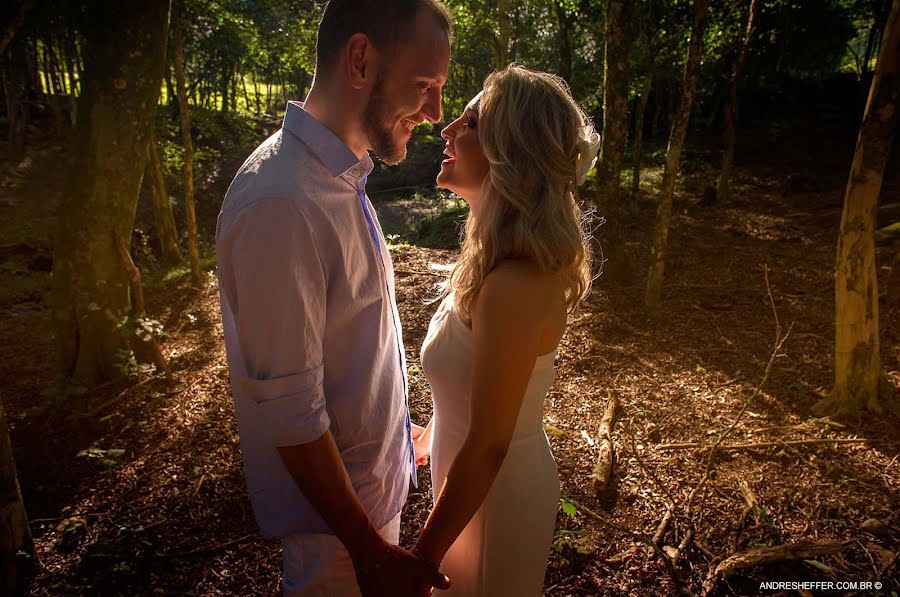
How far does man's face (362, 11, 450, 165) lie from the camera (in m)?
1.73

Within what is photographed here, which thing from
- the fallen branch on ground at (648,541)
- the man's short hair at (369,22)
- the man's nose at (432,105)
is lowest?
the fallen branch on ground at (648,541)

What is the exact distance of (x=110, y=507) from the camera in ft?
11.3

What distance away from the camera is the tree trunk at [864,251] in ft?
13.0

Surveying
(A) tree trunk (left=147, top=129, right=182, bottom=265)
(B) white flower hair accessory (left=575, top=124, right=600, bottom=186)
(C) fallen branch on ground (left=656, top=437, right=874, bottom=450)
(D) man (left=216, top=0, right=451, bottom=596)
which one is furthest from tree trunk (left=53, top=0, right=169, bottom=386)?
(A) tree trunk (left=147, top=129, right=182, bottom=265)

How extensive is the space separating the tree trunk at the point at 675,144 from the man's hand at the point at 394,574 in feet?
20.5

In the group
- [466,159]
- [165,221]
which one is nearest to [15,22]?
[466,159]

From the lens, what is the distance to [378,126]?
1791mm

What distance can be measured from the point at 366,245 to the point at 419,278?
7.23 meters

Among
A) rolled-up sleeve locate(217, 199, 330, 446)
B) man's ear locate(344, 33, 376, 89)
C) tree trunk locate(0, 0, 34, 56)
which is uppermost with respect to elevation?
Result: tree trunk locate(0, 0, 34, 56)

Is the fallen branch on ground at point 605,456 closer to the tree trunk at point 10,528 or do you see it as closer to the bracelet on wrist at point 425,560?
the bracelet on wrist at point 425,560

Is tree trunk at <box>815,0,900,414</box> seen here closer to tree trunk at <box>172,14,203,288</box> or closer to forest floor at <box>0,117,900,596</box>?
forest floor at <box>0,117,900,596</box>

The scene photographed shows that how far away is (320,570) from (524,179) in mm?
1545

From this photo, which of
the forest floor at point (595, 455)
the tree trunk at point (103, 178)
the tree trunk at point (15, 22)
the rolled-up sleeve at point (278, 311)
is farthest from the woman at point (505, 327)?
the tree trunk at point (103, 178)

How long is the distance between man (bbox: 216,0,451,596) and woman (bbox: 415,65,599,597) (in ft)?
0.71
